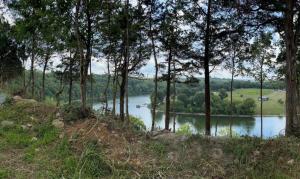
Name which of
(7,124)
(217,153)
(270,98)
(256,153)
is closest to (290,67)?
(256,153)

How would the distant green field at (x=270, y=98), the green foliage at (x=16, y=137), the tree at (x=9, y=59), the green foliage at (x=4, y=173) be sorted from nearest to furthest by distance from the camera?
the green foliage at (x=4, y=173) < the green foliage at (x=16, y=137) < the tree at (x=9, y=59) < the distant green field at (x=270, y=98)

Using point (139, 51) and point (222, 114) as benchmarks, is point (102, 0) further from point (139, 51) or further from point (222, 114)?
point (222, 114)

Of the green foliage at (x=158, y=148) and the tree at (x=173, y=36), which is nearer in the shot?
the green foliage at (x=158, y=148)

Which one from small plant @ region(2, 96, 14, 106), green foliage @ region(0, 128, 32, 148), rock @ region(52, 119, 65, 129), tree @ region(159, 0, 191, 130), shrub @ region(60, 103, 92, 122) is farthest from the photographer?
tree @ region(159, 0, 191, 130)

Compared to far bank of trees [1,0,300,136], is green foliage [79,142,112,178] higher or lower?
lower

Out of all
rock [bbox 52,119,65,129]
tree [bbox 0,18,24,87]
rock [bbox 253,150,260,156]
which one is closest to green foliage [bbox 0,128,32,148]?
rock [bbox 52,119,65,129]

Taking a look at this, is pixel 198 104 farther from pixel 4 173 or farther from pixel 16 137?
pixel 4 173

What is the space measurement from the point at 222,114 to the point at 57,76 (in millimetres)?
18601

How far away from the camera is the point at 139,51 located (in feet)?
69.2

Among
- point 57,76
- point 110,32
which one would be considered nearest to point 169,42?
point 110,32

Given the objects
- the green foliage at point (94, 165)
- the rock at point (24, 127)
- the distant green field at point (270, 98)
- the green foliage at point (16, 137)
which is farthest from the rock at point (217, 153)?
the distant green field at point (270, 98)

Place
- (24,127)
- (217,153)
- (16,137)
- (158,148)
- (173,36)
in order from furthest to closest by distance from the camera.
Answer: (173,36), (24,127), (16,137), (158,148), (217,153)

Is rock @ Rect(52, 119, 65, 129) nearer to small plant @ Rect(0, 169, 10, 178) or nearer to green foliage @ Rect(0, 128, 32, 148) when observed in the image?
green foliage @ Rect(0, 128, 32, 148)

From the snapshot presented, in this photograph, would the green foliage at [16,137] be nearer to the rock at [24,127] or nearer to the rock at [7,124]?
the rock at [24,127]
